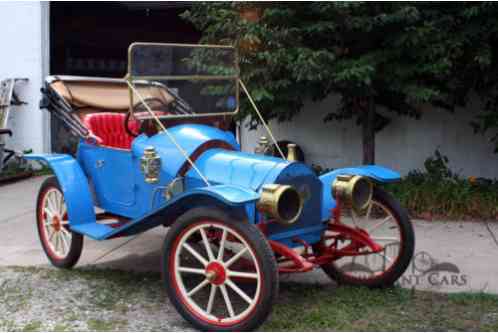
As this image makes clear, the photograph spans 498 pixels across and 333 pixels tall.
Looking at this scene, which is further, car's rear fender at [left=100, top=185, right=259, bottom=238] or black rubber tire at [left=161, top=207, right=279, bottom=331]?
car's rear fender at [left=100, top=185, right=259, bottom=238]

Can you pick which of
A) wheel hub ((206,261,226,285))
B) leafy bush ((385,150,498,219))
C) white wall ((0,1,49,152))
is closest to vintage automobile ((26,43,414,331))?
wheel hub ((206,261,226,285))

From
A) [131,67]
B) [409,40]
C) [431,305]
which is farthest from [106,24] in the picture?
[431,305]

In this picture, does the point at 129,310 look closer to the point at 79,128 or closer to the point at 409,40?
the point at 79,128

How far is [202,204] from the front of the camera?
3.80 metres

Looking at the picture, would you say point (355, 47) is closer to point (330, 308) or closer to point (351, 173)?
point (351, 173)

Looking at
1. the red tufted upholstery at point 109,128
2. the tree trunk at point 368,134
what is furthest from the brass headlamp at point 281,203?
the tree trunk at point 368,134

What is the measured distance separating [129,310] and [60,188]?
131cm

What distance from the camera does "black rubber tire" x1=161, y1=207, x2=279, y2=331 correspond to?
3.33 meters

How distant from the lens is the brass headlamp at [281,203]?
11.6ft

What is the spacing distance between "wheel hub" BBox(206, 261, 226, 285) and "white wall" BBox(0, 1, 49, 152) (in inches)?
265

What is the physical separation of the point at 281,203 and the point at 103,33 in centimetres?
1116

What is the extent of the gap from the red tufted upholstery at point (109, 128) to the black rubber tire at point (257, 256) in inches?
68.7

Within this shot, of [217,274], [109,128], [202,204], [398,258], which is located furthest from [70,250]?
[398,258]

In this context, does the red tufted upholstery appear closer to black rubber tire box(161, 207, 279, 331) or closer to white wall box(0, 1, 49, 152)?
black rubber tire box(161, 207, 279, 331)
